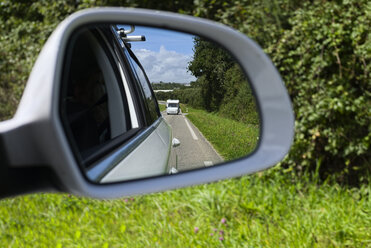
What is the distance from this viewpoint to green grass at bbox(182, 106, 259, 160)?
4.54 feet

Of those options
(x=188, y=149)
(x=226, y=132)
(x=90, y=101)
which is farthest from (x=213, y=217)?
(x=90, y=101)

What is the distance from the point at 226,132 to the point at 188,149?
0.95 m

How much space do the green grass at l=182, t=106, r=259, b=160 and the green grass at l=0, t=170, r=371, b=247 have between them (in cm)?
103

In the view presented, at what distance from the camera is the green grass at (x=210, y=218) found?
9.68ft

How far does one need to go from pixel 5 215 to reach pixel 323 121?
321cm

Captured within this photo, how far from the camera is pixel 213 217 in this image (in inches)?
133

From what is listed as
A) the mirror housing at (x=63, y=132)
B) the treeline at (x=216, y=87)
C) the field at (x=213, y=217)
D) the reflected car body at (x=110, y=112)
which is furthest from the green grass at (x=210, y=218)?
the mirror housing at (x=63, y=132)

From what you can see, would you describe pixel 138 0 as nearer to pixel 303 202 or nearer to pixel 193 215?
pixel 193 215

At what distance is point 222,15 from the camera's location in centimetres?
441

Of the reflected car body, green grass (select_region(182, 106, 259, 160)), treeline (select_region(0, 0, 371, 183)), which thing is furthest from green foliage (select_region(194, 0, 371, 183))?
the reflected car body

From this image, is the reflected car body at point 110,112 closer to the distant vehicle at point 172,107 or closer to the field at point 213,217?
the distant vehicle at point 172,107

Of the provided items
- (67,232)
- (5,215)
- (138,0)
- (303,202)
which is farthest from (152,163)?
(138,0)

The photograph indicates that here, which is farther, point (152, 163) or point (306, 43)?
point (306, 43)

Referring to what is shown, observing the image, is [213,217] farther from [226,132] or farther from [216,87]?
[216,87]
